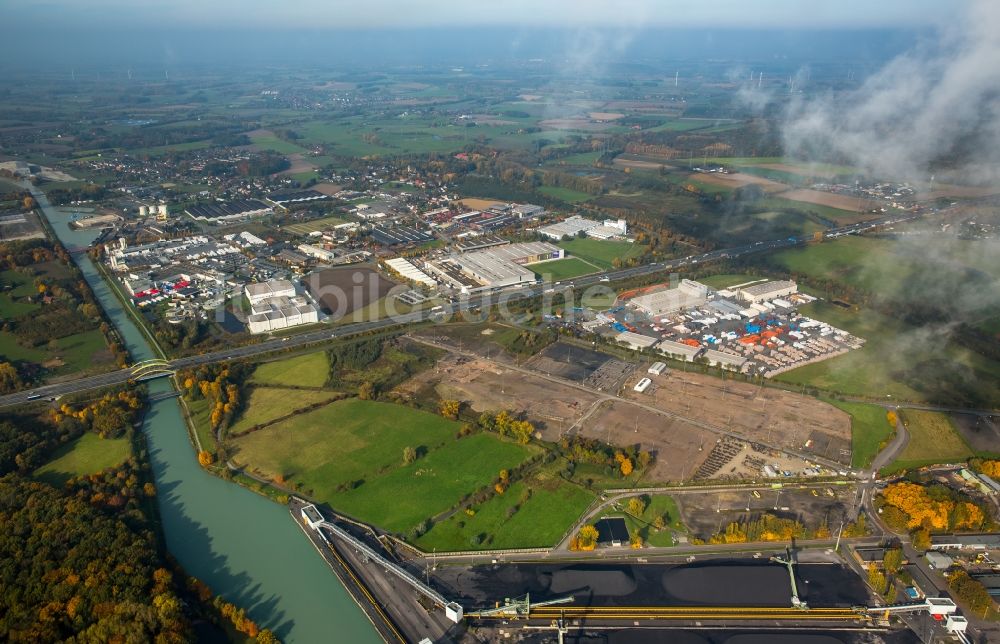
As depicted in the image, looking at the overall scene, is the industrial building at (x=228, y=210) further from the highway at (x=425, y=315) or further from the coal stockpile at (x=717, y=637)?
the coal stockpile at (x=717, y=637)

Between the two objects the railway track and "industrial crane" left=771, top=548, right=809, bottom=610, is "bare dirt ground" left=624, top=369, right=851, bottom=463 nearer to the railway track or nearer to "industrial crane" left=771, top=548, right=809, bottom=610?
"industrial crane" left=771, top=548, right=809, bottom=610

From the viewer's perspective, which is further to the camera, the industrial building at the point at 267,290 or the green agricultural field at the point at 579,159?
the green agricultural field at the point at 579,159

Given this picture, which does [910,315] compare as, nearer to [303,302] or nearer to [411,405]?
[411,405]

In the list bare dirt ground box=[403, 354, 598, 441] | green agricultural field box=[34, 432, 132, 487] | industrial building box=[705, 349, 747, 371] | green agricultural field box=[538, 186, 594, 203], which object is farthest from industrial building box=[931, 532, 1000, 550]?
green agricultural field box=[538, 186, 594, 203]

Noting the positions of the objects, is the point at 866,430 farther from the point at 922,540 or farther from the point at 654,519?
the point at 654,519

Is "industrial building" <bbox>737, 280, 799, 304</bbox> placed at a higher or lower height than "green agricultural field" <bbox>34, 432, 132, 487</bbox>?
higher

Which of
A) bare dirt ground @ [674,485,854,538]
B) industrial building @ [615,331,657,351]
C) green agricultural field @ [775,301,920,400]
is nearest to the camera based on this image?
bare dirt ground @ [674,485,854,538]

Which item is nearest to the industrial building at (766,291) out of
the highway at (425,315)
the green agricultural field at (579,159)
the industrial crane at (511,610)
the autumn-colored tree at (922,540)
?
the highway at (425,315)
